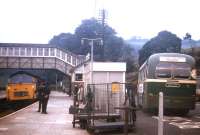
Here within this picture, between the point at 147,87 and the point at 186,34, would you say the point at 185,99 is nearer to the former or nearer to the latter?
the point at 147,87

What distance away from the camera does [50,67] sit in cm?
7506

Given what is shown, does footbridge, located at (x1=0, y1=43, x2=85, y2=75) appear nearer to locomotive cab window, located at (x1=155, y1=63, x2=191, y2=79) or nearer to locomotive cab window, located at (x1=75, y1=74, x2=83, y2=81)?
locomotive cab window, located at (x1=75, y1=74, x2=83, y2=81)

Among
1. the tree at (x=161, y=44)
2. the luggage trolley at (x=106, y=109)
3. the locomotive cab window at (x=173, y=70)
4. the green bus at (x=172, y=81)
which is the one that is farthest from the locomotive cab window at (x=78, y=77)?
the luggage trolley at (x=106, y=109)

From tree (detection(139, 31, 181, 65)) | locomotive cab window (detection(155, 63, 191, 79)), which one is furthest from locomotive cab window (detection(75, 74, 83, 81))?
locomotive cab window (detection(155, 63, 191, 79))

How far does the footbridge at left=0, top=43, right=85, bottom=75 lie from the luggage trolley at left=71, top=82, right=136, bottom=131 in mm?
53342

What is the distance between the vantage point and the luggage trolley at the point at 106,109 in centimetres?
1762

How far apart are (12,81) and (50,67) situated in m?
29.7

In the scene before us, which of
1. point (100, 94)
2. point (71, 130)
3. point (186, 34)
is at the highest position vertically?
point (186, 34)

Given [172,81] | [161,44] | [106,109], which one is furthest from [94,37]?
[106,109]

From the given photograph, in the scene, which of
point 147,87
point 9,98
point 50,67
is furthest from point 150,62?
point 50,67

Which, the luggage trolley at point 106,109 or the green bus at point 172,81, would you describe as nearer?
the luggage trolley at point 106,109

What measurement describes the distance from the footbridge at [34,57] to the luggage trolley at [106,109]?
53.3m

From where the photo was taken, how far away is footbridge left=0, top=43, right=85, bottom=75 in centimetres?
7444

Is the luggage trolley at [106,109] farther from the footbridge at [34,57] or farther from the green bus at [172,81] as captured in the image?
the footbridge at [34,57]
